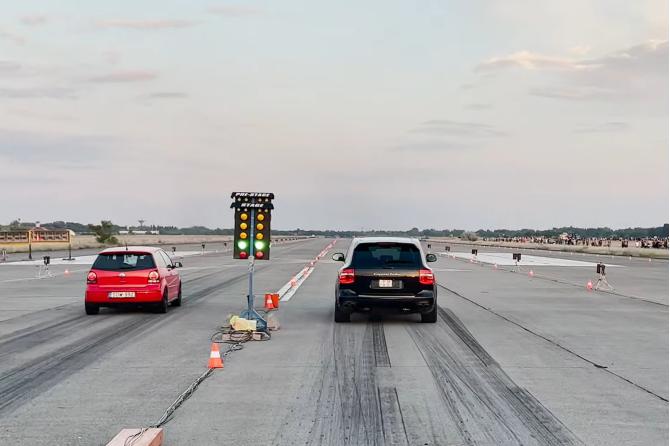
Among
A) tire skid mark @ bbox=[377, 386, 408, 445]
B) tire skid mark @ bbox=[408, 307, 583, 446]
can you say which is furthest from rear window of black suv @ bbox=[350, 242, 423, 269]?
tire skid mark @ bbox=[377, 386, 408, 445]

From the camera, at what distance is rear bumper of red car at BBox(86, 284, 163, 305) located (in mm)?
16172

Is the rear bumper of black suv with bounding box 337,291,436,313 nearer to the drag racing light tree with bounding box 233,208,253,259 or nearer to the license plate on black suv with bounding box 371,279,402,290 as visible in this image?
the license plate on black suv with bounding box 371,279,402,290

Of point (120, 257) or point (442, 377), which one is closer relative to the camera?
point (442, 377)

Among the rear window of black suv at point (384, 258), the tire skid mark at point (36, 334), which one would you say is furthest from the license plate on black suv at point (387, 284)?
the tire skid mark at point (36, 334)

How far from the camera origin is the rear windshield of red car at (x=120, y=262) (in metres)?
16.5

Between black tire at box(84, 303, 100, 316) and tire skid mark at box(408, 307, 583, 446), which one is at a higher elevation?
black tire at box(84, 303, 100, 316)

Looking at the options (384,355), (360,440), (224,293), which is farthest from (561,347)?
(224,293)

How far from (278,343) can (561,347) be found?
4.76 meters

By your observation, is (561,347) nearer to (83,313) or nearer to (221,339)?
(221,339)

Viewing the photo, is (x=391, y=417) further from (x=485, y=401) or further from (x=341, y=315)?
(x=341, y=315)

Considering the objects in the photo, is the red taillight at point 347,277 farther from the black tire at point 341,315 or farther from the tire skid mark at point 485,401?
the tire skid mark at point 485,401

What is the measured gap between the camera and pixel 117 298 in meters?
16.2

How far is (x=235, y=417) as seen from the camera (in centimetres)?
709

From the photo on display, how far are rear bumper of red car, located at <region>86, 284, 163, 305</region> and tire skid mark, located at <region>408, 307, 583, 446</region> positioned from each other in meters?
Result: 6.82
